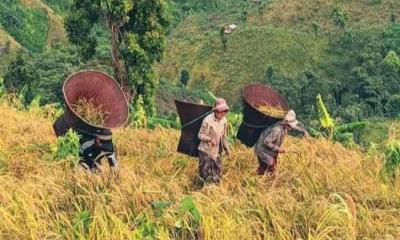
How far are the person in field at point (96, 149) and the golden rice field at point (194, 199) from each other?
0.83 ft

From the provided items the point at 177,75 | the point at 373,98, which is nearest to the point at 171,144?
the point at 373,98

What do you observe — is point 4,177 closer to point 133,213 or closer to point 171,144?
point 133,213

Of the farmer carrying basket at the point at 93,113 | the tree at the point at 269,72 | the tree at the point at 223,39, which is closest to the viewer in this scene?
the farmer carrying basket at the point at 93,113

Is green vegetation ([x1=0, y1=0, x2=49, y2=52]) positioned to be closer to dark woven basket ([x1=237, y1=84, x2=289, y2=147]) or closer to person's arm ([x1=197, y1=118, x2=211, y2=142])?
dark woven basket ([x1=237, y1=84, x2=289, y2=147])

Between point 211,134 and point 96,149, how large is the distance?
1.46 m

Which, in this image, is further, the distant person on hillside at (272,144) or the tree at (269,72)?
the tree at (269,72)

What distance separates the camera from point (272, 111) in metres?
9.09

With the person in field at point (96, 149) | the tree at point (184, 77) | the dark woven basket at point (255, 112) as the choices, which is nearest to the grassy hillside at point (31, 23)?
the tree at point (184, 77)

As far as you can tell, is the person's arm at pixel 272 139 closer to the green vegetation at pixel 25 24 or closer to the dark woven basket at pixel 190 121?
the dark woven basket at pixel 190 121

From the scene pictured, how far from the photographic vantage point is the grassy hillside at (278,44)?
66.4 meters

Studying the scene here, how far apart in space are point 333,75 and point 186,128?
57.4m

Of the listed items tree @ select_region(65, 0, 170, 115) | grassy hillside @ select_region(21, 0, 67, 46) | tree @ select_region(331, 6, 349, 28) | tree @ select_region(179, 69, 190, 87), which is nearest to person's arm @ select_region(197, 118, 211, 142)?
tree @ select_region(65, 0, 170, 115)

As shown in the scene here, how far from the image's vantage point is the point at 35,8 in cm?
8281

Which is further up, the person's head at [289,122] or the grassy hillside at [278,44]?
the person's head at [289,122]
